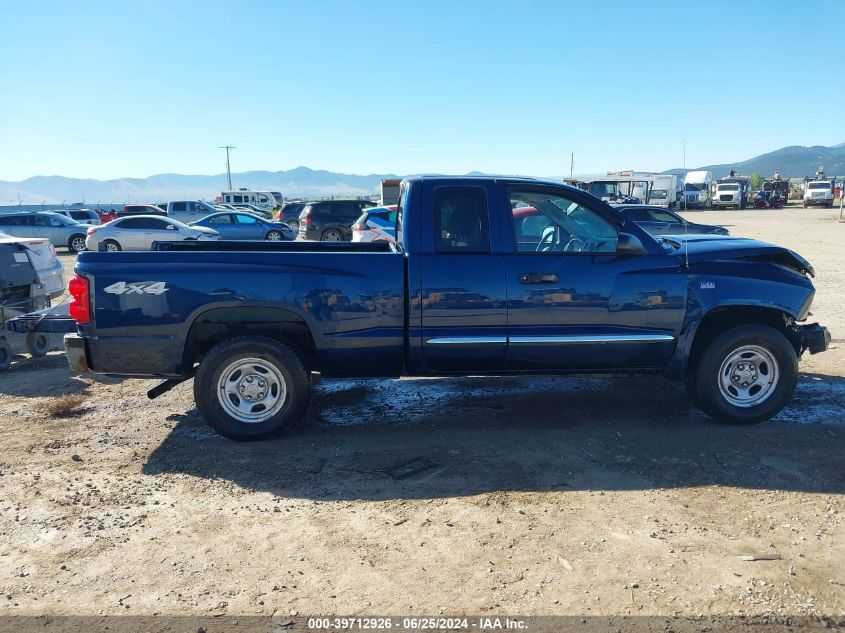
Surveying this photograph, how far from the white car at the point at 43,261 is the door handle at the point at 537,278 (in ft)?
21.7

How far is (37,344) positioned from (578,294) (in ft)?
21.3

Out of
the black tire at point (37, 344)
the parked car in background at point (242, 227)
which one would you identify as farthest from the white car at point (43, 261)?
the parked car in background at point (242, 227)

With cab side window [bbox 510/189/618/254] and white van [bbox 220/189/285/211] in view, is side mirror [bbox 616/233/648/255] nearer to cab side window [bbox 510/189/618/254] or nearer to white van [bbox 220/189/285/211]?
cab side window [bbox 510/189/618/254]

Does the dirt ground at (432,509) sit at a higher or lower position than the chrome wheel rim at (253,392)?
lower

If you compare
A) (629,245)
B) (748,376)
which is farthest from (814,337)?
(629,245)

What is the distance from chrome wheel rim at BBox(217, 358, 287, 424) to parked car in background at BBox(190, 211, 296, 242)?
740 inches

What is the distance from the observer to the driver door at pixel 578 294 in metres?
5.04

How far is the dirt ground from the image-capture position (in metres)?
3.16

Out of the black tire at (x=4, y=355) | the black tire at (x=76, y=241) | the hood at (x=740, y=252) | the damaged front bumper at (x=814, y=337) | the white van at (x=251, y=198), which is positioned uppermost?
the white van at (x=251, y=198)

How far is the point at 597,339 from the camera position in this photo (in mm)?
5117

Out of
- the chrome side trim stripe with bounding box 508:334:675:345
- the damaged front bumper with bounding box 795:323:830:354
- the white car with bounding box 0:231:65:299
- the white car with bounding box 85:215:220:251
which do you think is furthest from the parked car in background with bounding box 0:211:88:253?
the damaged front bumper with bounding box 795:323:830:354

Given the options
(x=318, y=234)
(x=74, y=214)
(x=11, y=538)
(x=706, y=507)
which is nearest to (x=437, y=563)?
(x=706, y=507)

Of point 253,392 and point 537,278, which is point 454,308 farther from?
point 253,392

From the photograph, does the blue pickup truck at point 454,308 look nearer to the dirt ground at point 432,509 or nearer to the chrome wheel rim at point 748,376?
the chrome wheel rim at point 748,376
